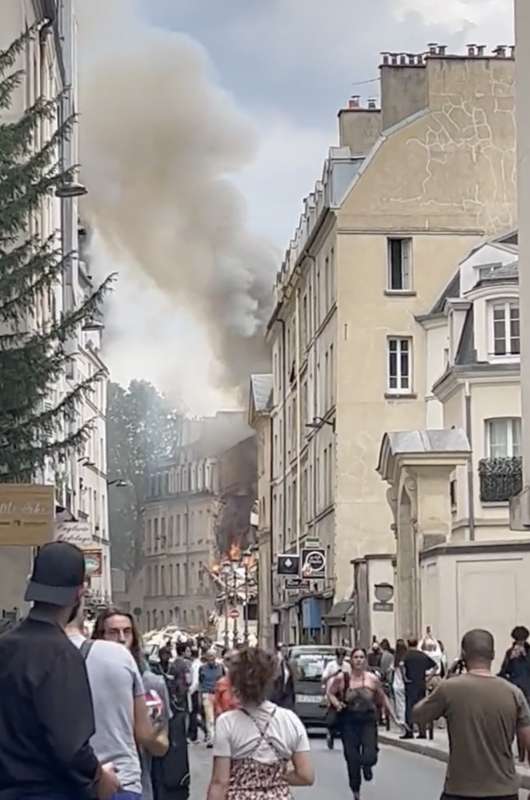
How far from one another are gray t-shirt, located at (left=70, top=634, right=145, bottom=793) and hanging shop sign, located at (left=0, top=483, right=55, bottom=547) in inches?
452

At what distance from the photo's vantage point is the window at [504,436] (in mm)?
42000

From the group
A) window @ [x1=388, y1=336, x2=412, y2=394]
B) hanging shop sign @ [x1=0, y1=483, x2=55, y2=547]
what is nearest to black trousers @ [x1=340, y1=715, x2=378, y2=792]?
hanging shop sign @ [x1=0, y1=483, x2=55, y2=547]

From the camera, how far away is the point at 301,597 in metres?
56.7

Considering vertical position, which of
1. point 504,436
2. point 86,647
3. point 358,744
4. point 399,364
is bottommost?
point 358,744

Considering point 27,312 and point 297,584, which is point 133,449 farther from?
point 27,312

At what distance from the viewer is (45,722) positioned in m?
5.48

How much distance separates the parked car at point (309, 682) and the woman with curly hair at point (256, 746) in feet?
80.6

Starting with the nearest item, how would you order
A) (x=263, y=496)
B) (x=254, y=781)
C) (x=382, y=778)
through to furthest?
1. (x=254, y=781)
2. (x=382, y=778)
3. (x=263, y=496)

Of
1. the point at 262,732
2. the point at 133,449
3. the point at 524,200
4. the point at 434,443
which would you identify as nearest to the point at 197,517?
the point at 133,449

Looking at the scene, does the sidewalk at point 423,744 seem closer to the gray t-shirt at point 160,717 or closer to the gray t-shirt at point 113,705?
the gray t-shirt at point 160,717

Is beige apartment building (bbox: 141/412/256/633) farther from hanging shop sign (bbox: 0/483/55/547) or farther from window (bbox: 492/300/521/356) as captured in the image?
hanging shop sign (bbox: 0/483/55/547)

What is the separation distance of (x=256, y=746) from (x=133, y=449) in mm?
90462

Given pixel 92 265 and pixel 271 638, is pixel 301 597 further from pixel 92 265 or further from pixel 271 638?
pixel 92 265

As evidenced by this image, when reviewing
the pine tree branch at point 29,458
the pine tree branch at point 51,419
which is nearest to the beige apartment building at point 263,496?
the pine tree branch at point 29,458
